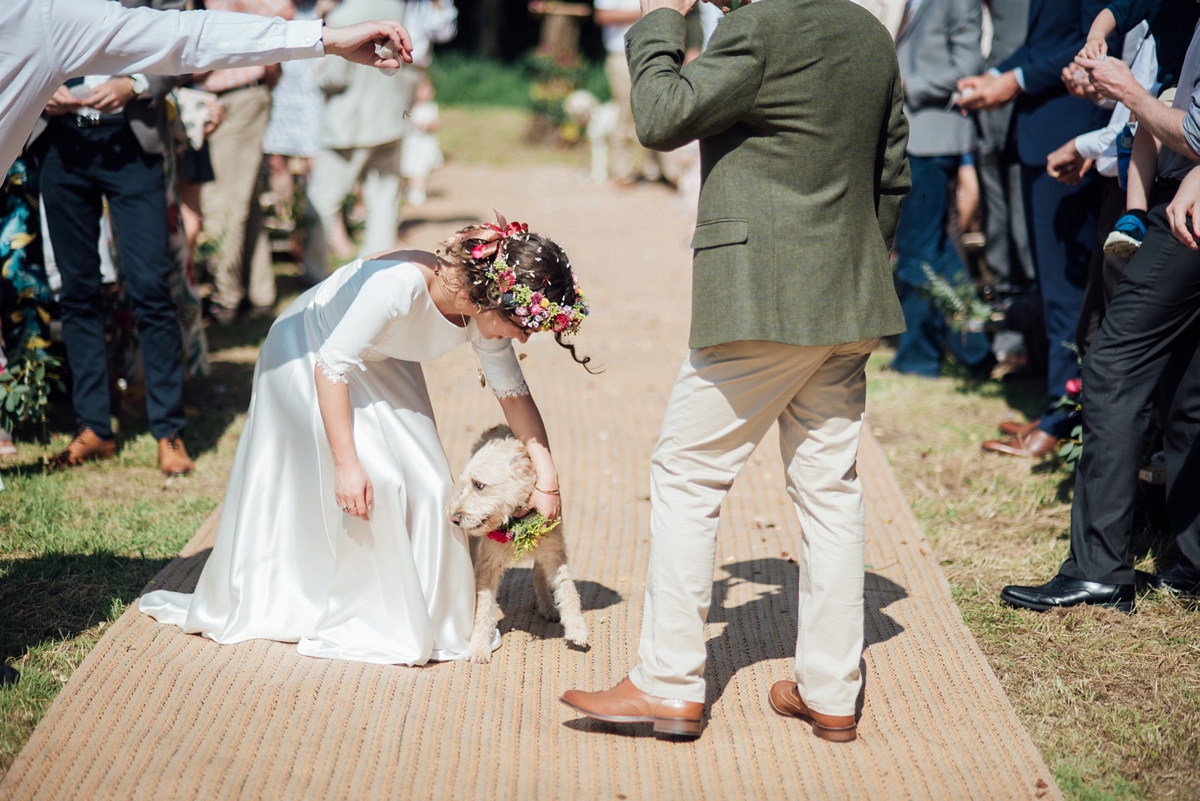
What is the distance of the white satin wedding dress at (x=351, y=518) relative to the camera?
3.40 meters

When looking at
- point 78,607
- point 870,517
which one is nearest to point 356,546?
point 78,607

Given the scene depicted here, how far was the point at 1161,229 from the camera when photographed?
3.64 meters

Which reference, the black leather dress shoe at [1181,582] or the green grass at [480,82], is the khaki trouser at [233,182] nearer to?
the black leather dress shoe at [1181,582]

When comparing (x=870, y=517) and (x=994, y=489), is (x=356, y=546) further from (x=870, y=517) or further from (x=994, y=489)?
(x=994, y=489)

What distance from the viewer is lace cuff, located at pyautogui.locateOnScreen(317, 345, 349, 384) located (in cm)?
326

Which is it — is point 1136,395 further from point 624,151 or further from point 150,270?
point 624,151

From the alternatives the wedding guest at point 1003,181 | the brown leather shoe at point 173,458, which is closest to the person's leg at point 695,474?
the brown leather shoe at point 173,458

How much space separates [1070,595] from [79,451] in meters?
4.46

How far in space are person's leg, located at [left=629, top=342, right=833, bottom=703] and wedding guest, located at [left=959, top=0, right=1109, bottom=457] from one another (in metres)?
3.05

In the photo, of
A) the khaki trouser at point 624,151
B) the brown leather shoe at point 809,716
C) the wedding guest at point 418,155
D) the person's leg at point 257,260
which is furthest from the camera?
the khaki trouser at point 624,151

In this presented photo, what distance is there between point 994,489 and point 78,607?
3.97 meters

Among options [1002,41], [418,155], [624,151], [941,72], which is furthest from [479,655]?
[624,151]

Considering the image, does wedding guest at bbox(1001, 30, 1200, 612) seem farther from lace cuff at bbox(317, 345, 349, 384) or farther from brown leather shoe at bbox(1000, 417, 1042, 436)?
lace cuff at bbox(317, 345, 349, 384)

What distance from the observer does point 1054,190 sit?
547 cm
